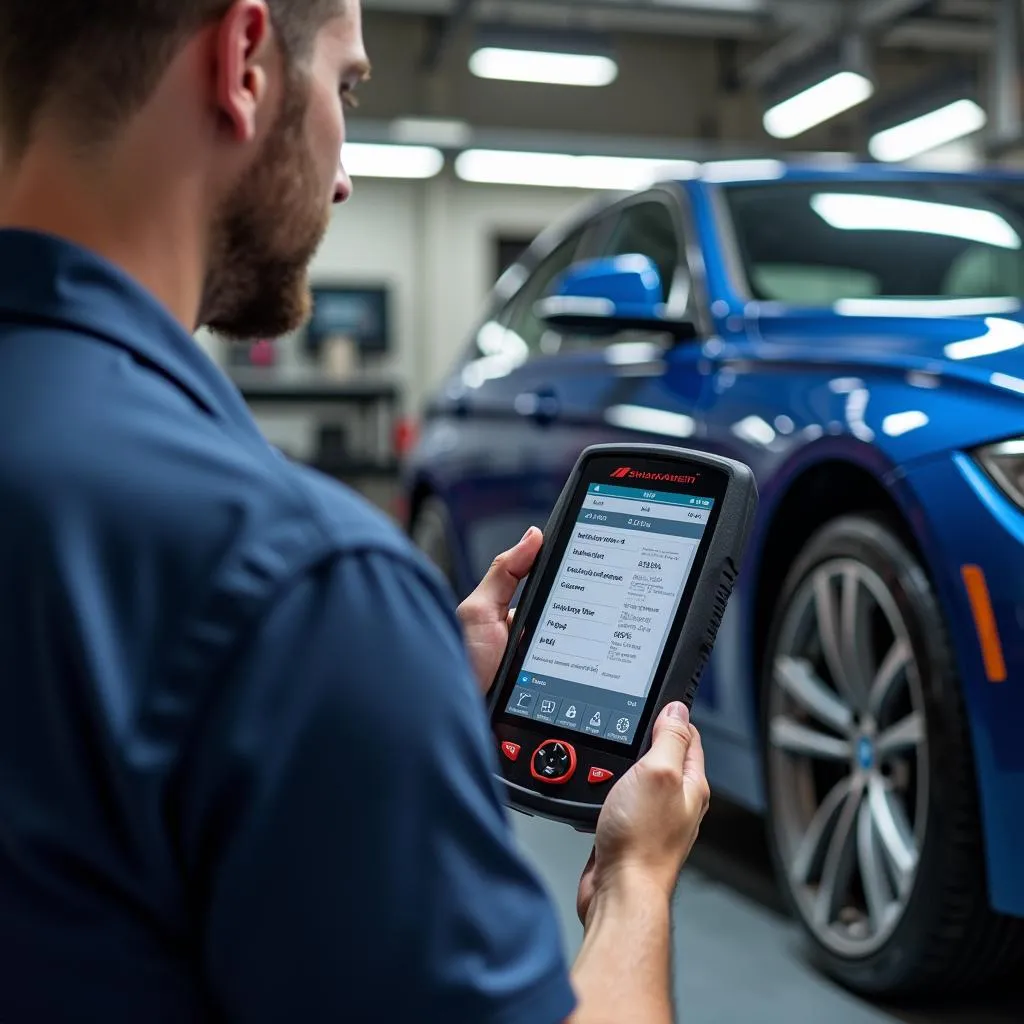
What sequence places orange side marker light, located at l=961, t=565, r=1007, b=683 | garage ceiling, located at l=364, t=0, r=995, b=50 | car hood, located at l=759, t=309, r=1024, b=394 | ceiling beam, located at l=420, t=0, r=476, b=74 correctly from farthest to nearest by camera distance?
ceiling beam, located at l=420, t=0, r=476, b=74, garage ceiling, located at l=364, t=0, r=995, b=50, car hood, located at l=759, t=309, r=1024, b=394, orange side marker light, located at l=961, t=565, r=1007, b=683

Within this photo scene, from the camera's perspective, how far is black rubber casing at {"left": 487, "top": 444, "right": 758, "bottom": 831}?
0.96 meters

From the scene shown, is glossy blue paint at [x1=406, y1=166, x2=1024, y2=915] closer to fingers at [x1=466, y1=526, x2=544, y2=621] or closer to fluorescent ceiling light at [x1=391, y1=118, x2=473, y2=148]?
fingers at [x1=466, y1=526, x2=544, y2=621]

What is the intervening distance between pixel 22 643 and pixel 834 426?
5.19ft

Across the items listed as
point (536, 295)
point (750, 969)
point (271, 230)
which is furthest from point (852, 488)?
point (536, 295)

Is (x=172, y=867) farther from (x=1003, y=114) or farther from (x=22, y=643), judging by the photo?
(x=1003, y=114)

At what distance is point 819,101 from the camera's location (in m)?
10.2

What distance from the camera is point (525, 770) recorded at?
40.8 inches

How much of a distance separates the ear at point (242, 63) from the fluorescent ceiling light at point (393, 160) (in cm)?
1028

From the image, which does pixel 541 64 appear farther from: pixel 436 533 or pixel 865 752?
pixel 865 752

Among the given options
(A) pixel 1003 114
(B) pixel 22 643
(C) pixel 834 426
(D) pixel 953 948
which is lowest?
(D) pixel 953 948

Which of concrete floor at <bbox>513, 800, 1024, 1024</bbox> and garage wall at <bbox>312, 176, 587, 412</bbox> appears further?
garage wall at <bbox>312, 176, 587, 412</bbox>

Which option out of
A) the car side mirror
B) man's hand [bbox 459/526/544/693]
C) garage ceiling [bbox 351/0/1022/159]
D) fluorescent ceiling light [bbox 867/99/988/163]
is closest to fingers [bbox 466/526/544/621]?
man's hand [bbox 459/526/544/693]

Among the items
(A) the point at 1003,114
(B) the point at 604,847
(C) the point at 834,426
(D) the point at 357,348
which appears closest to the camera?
(B) the point at 604,847

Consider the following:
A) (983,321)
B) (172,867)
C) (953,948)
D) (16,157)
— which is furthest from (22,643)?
(983,321)
